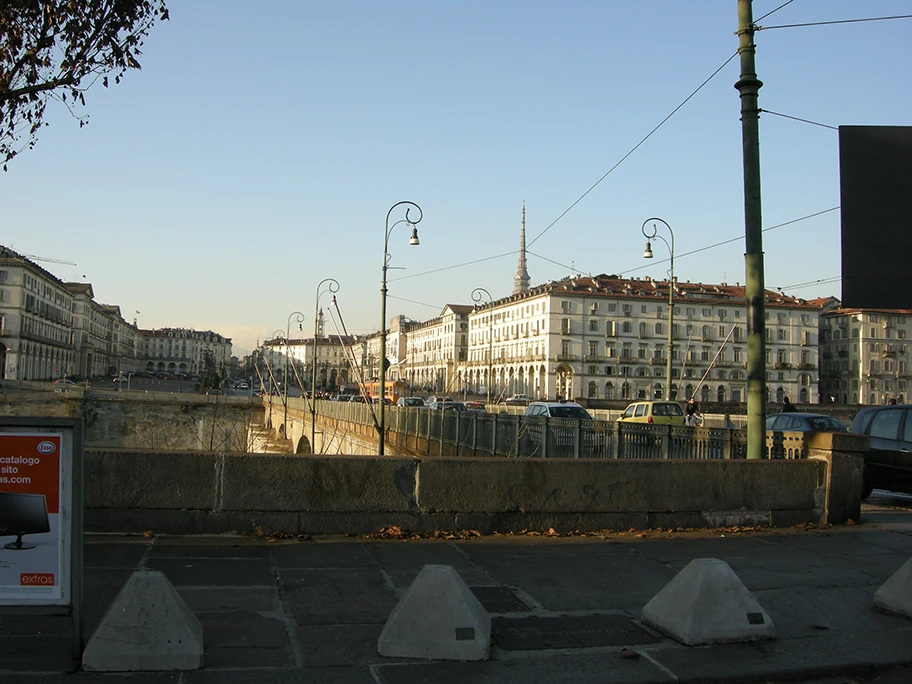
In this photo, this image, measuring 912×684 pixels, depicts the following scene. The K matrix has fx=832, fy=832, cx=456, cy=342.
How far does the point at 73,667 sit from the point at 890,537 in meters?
9.17

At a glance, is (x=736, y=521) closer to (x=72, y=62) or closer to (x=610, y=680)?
(x=610, y=680)

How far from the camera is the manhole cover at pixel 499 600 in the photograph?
21.8 feet

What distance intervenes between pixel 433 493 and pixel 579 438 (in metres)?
8.19

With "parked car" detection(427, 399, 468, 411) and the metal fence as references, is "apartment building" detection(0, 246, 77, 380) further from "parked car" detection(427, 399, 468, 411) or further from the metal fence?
the metal fence

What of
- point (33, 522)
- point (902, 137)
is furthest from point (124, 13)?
point (902, 137)

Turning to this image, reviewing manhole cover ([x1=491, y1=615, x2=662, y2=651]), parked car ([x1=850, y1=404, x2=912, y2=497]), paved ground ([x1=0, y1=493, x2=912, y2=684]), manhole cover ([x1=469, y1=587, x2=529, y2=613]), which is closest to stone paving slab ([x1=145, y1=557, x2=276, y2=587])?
paved ground ([x1=0, y1=493, x2=912, y2=684])

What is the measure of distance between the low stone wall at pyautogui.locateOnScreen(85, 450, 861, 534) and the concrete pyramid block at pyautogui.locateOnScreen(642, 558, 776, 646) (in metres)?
3.46

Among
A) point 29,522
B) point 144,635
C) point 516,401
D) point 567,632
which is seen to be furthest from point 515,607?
point 516,401

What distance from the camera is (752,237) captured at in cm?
1091

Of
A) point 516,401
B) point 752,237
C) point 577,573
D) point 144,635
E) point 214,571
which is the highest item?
point 752,237

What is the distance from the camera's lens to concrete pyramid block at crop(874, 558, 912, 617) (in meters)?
6.73

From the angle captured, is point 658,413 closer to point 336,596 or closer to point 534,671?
point 336,596

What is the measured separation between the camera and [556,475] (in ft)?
31.4

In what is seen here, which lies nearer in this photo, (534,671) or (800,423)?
(534,671)
